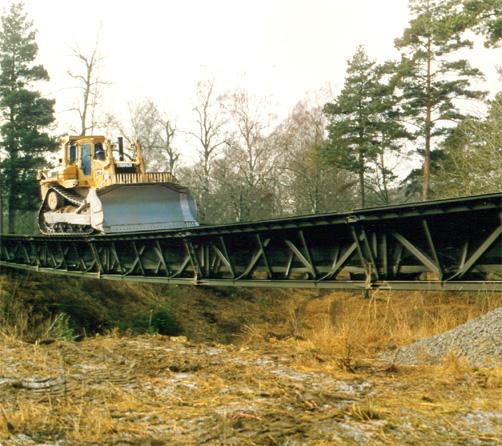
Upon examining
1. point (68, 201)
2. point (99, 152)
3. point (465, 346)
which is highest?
point (99, 152)

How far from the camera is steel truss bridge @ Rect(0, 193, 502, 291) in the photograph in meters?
7.41

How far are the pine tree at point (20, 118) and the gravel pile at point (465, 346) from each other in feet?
91.2

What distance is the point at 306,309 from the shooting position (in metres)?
26.5

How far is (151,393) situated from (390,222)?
4354 mm

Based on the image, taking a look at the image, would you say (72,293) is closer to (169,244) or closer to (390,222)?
(169,244)

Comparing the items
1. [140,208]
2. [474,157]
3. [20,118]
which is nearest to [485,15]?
[474,157]

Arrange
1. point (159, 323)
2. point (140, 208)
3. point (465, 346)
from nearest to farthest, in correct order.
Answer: point (465, 346), point (140, 208), point (159, 323)

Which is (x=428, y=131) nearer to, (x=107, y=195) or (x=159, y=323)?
(x=159, y=323)

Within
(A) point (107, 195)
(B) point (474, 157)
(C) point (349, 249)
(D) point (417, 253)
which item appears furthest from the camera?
(B) point (474, 157)

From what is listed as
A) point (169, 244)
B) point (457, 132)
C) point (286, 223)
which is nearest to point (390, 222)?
point (286, 223)

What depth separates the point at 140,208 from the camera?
16.3 m

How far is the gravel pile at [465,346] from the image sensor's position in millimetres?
7977

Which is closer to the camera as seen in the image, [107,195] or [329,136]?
[107,195]

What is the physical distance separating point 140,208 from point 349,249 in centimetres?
899
